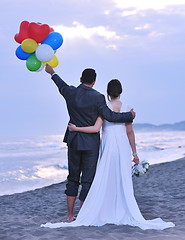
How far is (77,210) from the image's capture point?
19.2ft

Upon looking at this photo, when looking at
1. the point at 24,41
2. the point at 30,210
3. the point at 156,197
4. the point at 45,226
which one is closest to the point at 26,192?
the point at 30,210

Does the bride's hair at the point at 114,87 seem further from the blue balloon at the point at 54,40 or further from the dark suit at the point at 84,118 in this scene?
the blue balloon at the point at 54,40

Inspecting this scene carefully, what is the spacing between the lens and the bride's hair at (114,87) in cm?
432

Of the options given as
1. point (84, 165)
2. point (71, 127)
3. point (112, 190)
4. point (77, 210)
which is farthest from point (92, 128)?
point (77, 210)

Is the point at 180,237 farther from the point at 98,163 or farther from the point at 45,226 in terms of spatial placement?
the point at 45,226

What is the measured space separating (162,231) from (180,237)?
361 millimetres

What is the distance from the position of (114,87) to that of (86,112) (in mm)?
488

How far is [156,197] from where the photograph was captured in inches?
271

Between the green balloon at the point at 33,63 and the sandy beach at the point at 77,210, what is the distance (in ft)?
7.28

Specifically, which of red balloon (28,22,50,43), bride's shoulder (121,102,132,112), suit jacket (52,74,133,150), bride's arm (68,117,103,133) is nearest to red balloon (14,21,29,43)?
red balloon (28,22,50,43)

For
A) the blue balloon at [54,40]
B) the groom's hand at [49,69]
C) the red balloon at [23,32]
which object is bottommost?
the groom's hand at [49,69]

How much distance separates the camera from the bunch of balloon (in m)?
4.57

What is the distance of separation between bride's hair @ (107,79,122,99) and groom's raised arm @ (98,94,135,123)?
0.53 ft

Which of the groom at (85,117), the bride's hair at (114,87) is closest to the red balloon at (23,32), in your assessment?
the groom at (85,117)
